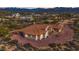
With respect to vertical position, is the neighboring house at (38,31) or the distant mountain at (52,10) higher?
the distant mountain at (52,10)

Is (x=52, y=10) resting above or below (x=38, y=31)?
above

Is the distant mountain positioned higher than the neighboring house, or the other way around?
the distant mountain
